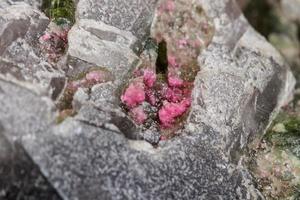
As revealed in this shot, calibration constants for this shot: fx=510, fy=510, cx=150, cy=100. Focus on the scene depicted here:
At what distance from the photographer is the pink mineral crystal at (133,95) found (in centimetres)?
748

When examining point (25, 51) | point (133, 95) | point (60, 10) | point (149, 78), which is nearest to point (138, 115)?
point (133, 95)

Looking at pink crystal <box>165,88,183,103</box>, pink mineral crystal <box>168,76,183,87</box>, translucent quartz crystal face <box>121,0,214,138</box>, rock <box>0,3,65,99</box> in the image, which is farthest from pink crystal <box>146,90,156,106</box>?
rock <box>0,3,65,99</box>

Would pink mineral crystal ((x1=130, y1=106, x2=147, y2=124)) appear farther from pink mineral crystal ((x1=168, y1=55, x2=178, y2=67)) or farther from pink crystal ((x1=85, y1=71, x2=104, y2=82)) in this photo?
pink mineral crystal ((x1=168, y1=55, x2=178, y2=67))

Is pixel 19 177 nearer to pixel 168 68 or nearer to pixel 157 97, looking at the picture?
pixel 157 97

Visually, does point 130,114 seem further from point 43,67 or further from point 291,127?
point 291,127

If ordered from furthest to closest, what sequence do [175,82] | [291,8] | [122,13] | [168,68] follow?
[291,8], [168,68], [122,13], [175,82]

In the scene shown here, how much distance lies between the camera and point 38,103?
6363 mm

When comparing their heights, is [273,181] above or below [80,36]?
below

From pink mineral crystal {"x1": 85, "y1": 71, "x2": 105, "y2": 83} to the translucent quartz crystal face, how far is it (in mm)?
401

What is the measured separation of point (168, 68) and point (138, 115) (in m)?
1.48

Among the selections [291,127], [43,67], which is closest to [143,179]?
[43,67]

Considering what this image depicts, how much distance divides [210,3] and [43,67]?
3655 millimetres

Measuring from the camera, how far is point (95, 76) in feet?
24.4

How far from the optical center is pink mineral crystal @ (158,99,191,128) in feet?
24.9
